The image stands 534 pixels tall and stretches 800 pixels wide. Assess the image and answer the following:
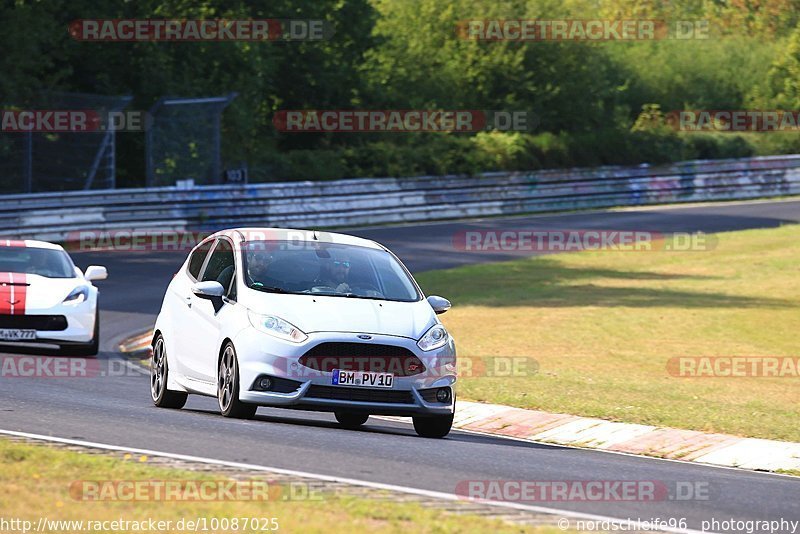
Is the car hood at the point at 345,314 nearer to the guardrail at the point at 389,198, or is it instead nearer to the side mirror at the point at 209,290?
the side mirror at the point at 209,290

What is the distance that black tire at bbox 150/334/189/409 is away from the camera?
1308 centimetres

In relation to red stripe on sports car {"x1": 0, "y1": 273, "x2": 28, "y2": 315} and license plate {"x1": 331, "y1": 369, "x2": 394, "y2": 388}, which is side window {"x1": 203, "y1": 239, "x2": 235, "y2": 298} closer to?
license plate {"x1": 331, "y1": 369, "x2": 394, "y2": 388}

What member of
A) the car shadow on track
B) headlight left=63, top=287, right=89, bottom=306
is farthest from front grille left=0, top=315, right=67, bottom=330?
the car shadow on track

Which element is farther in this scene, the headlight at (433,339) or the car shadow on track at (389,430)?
the car shadow on track at (389,430)

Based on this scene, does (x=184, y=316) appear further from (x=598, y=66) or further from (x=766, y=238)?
(x=598, y=66)

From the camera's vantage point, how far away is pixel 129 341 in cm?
2008

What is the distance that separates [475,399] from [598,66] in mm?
43086

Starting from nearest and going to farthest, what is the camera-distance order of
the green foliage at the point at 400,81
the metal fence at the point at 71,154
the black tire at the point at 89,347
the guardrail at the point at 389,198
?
1. the black tire at the point at 89,347
2. the guardrail at the point at 389,198
3. the metal fence at the point at 71,154
4. the green foliage at the point at 400,81

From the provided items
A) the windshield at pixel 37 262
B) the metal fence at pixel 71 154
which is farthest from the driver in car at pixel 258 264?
the metal fence at pixel 71 154

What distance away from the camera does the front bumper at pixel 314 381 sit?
442 inches

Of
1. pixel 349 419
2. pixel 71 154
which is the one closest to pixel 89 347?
pixel 349 419

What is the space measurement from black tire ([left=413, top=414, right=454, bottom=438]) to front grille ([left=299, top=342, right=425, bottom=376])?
686 millimetres

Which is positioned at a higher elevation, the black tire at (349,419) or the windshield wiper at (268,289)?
the windshield wiper at (268,289)

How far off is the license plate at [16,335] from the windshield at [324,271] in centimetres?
606
